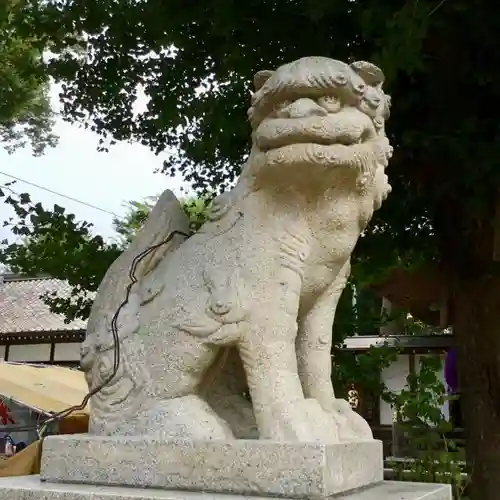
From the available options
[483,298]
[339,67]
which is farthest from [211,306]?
[483,298]

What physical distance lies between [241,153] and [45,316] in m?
9.98

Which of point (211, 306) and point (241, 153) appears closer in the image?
point (211, 306)

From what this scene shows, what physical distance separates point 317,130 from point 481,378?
8.85 ft

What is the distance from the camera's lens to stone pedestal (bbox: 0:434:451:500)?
1.49 m

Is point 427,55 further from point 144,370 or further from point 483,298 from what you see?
point 144,370

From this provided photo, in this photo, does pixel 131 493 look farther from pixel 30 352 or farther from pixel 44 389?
pixel 30 352

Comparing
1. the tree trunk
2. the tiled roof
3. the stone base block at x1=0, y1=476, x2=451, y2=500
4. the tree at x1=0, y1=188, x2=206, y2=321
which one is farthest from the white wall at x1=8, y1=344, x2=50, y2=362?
the stone base block at x1=0, y1=476, x2=451, y2=500

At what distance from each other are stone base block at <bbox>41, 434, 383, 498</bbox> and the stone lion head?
2.36ft

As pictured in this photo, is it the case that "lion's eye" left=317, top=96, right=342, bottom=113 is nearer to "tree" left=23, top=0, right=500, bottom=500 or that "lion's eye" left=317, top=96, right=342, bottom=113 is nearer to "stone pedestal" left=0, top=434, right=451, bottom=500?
"stone pedestal" left=0, top=434, right=451, bottom=500

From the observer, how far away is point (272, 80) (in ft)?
5.85

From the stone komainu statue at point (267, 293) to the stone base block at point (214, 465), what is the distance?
0.20 ft

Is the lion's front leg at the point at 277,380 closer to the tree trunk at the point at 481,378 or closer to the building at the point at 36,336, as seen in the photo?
the tree trunk at the point at 481,378

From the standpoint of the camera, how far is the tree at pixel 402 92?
338 centimetres

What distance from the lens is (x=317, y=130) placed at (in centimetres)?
167
